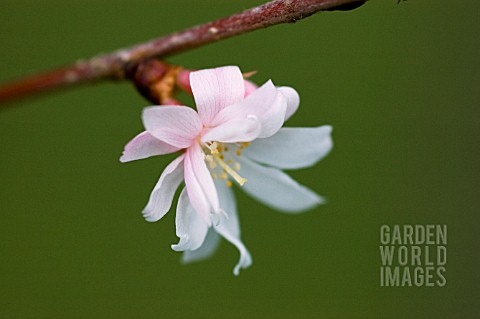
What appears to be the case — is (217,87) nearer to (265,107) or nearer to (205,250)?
(265,107)

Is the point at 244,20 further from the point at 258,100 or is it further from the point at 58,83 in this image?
the point at 58,83

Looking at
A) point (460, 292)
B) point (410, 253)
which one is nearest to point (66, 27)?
point (410, 253)

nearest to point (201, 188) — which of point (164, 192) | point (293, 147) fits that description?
point (164, 192)

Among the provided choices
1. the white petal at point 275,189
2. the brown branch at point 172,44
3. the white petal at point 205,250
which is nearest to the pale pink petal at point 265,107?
the brown branch at point 172,44

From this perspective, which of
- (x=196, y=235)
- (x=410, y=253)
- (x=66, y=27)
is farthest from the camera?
(x=66, y=27)

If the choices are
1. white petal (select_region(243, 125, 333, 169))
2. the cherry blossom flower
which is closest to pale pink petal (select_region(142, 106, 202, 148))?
the cherry blossom flower

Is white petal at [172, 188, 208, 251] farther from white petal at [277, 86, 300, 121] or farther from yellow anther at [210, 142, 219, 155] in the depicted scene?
white petal at [277, 86, 300, 121]

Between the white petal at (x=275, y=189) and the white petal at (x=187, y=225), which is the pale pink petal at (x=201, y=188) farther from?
the white petal at (x=275, y=189)
